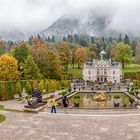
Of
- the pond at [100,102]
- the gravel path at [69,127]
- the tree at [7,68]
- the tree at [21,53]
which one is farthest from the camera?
the tree at [21,53]

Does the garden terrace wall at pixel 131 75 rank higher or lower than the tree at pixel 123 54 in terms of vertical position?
lower

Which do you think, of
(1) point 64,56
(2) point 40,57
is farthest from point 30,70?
(1) point 64,56

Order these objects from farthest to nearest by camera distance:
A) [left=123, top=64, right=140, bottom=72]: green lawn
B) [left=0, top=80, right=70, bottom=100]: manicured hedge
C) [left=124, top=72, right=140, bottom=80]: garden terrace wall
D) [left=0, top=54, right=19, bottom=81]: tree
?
[left=123, top=64, right=140, bottom=72]: green lawn, [left=124, top=72, right=140, bottom=80]: garden terrace wall, [left=0, top=54, right=19, bottom=81]: tree, [left=0, top=80, right=70, bottom=100]: manicured hedge

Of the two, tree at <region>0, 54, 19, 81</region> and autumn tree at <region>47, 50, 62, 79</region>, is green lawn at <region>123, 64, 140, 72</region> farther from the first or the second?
tree at <region>0, 54, 19, 81</region>

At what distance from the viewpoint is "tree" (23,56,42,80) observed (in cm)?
6675

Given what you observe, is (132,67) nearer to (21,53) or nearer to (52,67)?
(52,67)

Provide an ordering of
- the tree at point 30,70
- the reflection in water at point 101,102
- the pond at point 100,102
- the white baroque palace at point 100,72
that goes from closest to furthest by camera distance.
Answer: the pond at point 100,102 → the reflection in water at point 101,102 → the tree at point 30,70 → the white baroque palace at point 100,72

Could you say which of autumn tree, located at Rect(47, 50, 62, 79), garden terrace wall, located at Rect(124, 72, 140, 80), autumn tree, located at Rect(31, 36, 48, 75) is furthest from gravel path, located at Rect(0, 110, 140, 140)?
garden terrace wall, located at Rect(124, 72, 140, 80)

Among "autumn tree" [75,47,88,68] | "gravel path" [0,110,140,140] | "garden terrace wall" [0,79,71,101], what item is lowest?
"gravel path" [0,110,140,140]

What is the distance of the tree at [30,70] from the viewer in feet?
219

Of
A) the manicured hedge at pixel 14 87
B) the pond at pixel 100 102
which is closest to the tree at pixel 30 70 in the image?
the manicured hedge at pixel 14 87

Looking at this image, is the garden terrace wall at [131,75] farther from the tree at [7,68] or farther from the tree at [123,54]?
the tree at [7,68]

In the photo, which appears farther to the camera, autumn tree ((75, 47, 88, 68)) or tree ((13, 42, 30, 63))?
autumn tree ((75, 47, 88, 68))

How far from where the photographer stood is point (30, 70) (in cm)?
6700
